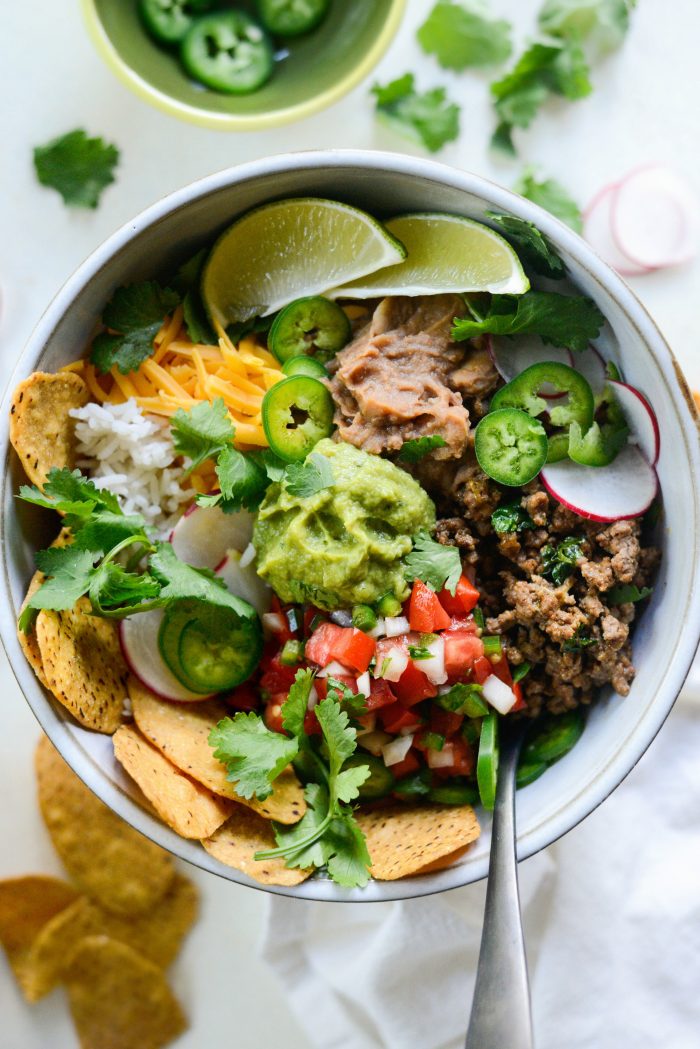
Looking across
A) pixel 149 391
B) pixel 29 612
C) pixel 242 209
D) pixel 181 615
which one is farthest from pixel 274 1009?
pixel 242 209

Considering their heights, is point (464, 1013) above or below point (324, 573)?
below

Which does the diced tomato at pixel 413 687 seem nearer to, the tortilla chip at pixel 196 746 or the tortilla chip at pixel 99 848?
the tortilla chip at pixel 196 746

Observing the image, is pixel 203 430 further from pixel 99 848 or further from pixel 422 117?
pixel 99 848

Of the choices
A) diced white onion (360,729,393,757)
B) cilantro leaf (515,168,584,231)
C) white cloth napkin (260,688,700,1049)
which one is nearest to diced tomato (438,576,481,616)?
diced white onion (360,729,393,757)

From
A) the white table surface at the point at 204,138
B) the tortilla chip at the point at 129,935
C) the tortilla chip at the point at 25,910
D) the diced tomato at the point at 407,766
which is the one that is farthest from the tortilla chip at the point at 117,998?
the diced tomato at the point at 407,766

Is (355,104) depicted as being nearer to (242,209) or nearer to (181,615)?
(242,209)

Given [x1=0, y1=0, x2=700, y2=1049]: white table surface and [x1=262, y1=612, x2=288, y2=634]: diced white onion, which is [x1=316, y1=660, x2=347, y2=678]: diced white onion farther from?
[x1=0, y1=0, x2=700, y2=1049]: white table surface
